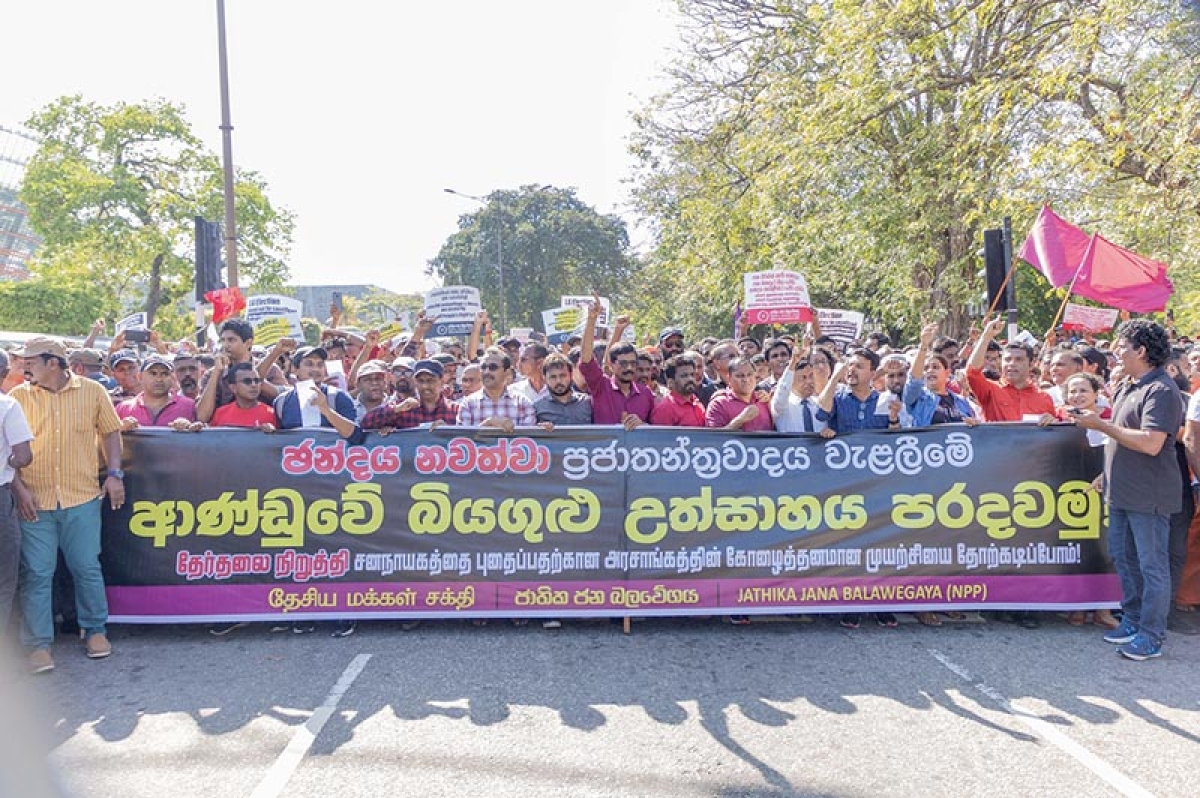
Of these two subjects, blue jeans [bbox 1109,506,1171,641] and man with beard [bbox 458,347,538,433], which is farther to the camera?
man with beard [bbox 458,347,538,433]

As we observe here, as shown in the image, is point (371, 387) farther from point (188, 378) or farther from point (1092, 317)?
point (1092, 317)

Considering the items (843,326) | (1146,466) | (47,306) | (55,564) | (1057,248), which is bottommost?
(55,564)

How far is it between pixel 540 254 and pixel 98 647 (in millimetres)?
48868

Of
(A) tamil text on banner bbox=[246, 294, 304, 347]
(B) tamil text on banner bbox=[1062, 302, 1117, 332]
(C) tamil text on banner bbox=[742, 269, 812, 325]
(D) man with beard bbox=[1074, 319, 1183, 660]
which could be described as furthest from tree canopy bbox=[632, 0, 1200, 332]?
(A) tamil text on banner bbox=[246, 294, 304, 347]

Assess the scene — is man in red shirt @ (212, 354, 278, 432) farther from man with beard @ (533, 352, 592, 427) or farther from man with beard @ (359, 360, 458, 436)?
man with beard @ (533, 352, 592, 427)

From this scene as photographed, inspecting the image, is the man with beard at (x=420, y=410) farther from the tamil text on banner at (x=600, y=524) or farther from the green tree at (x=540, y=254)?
the green tree at (x=540, y=254)

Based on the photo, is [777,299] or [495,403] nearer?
[495,403]

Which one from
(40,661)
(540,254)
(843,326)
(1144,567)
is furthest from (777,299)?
(540,254)

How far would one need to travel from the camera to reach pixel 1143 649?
4.95 metres

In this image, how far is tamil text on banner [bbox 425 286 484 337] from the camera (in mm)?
10109

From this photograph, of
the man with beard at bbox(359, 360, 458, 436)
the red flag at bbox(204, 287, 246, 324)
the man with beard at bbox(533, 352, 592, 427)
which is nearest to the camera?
the man with beard at bbox(359, 360, 458, 436)

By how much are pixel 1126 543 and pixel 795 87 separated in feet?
42.8

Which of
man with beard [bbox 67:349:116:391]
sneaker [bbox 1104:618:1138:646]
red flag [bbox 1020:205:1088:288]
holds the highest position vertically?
red flag [bbox 1020:205:1088:288]

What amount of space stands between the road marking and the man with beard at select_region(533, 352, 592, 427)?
2.88 meters
